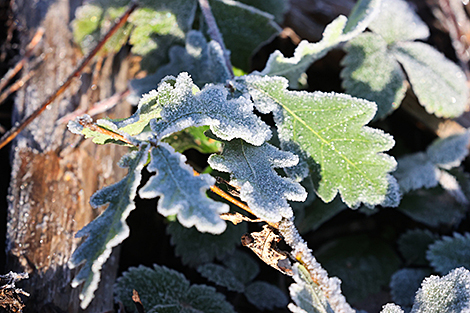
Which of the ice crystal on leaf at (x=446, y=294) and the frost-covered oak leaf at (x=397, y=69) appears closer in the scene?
the ice crystal on leaf at (x=446, y=294)

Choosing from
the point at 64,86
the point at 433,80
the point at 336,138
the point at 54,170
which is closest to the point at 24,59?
the point at 64,86

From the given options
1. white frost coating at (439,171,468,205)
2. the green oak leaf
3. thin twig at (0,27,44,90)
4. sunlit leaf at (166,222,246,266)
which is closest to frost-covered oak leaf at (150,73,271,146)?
sunlit leaf at (166,222,246,266)

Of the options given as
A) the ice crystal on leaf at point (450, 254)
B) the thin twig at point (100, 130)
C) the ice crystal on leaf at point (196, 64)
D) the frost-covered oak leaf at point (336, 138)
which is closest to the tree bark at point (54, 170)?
the ice crystal on leaf at point (196, 64)

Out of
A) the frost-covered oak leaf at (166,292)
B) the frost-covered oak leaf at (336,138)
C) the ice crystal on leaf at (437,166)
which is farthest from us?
the ice crystal on leaf at (437,166)

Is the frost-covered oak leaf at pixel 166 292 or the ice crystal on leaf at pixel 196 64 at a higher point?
the ice crystal on leaf at pixel 196 64

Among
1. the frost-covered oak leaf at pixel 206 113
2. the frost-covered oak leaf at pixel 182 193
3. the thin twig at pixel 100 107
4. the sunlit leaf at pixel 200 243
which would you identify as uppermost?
the frost-covered oak leaf at pixel 206 113

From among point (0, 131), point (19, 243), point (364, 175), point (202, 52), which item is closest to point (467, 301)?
point (364, 175)

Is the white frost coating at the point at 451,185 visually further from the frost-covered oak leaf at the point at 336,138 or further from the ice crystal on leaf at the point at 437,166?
the frost-covered oak leaf at the point at 336,138
